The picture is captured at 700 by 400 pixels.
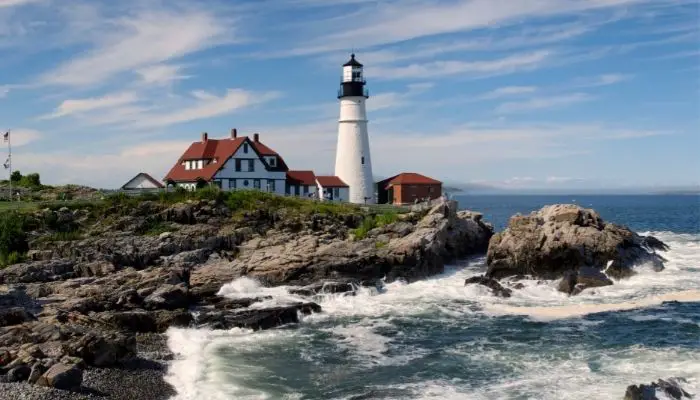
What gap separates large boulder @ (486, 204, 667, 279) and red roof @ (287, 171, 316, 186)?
22.9m

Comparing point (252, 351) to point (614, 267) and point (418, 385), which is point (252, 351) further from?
point (614, 267)

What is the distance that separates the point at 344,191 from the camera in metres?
56.8

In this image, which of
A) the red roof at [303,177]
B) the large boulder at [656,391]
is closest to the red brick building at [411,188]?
the red roof at [303,177]

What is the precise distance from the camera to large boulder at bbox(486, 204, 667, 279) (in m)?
35.7

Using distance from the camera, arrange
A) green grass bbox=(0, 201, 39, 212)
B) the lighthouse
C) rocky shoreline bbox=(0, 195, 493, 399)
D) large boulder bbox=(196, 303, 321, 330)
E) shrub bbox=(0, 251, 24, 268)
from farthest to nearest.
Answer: the lighthouse < green grass bbox=(0, 201, 39, 212) < shrub bbox=(0, 251, 24, 268) < large boulder bbox=(196, 303, 321, 330) < rocky shoreline bbox=(0, 195, 493, 399)

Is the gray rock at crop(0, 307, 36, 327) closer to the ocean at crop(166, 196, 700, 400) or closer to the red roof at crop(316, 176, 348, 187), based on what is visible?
the ocean at crop(166, 196, 700, 400)

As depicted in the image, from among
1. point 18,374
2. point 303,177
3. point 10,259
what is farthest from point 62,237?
point 303,177

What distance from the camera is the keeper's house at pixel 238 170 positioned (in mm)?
53125

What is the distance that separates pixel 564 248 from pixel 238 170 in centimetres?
A: 2799

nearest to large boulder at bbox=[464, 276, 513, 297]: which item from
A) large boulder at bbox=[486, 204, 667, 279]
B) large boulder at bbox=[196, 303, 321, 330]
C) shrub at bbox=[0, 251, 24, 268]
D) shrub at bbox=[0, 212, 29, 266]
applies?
large boulder at bbox=[486, 204, 667, 279]

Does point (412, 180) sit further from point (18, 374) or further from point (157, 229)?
point (18, 374)

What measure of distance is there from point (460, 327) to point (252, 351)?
8.62 m

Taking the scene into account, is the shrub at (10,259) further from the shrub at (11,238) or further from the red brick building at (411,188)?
the red brick building at (411,188)

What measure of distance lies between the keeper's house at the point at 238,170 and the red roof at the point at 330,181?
278 mm
